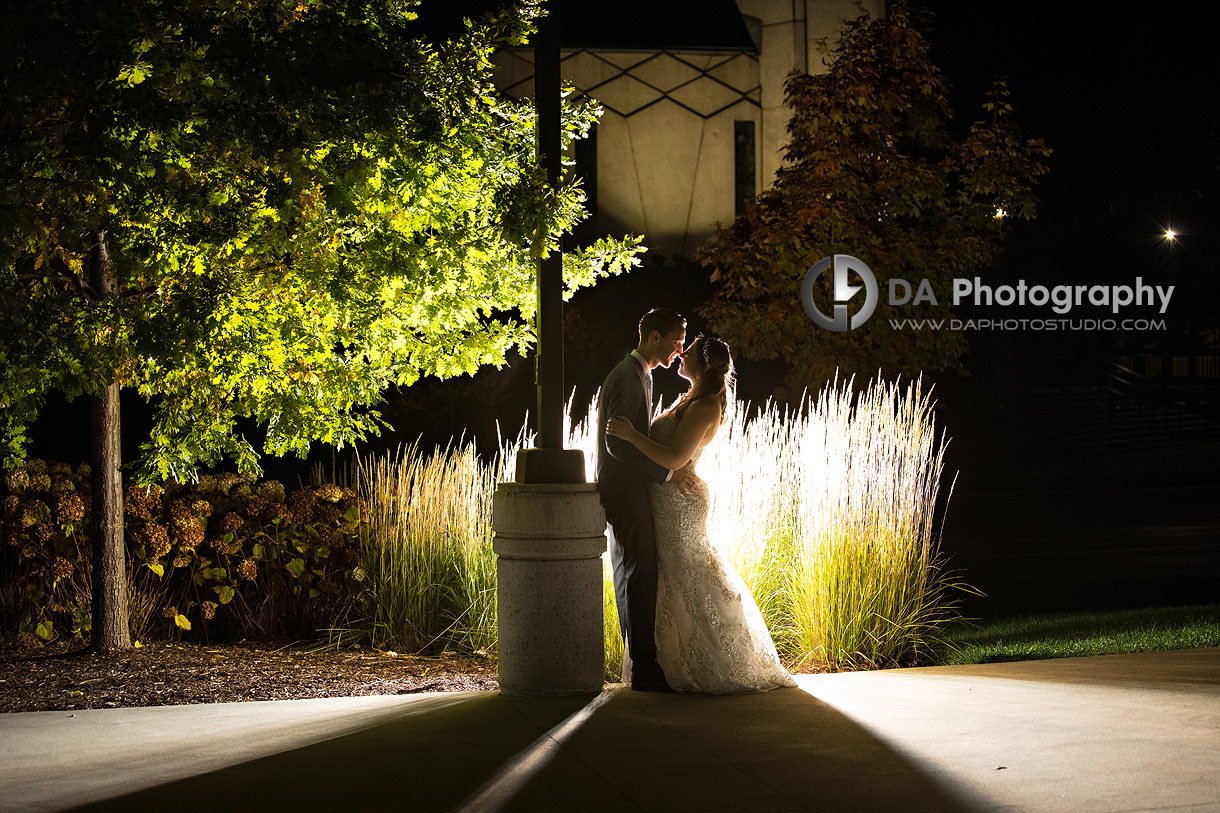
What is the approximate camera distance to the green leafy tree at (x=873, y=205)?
59.8 feet

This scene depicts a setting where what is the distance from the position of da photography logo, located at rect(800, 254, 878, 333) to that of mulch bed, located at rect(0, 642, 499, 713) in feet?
38.2

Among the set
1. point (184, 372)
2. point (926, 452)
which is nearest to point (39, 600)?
point (184, 372)

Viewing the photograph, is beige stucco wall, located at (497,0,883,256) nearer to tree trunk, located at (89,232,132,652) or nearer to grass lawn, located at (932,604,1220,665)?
grass lawn, located at (932,604,1220,665)

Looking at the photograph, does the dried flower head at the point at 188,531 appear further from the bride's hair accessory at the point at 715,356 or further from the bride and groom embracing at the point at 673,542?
the bride's hair accessory at the point at 715,356

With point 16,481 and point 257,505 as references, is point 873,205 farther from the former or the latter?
point 16,481

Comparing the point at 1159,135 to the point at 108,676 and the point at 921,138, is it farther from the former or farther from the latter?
the point at 108,676

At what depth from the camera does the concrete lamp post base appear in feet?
20.4

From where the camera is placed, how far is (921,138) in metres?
19.0

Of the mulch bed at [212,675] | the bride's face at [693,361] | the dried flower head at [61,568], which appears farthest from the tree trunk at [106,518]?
the bride's face at [693,361]

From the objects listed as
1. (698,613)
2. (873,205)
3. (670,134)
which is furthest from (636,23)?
(698,613)

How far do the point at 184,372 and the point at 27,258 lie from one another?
163cm

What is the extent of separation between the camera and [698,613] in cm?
642

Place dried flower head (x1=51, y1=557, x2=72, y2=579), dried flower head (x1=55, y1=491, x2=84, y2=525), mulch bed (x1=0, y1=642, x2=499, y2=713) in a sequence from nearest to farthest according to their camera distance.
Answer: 1. mulch bed (x1=0, y1=642, x2=499, y2=713)
2. dried flower head (x1=51, y1=557, x2=72, y2=579)
3. dried flower head (x1=55, y1=491, x2=84, y2=525)

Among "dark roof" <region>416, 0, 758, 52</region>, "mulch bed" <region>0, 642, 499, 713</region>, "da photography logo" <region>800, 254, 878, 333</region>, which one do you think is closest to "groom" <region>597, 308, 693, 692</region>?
"mulch bed" <region>0, 642, 499, 713</region>
